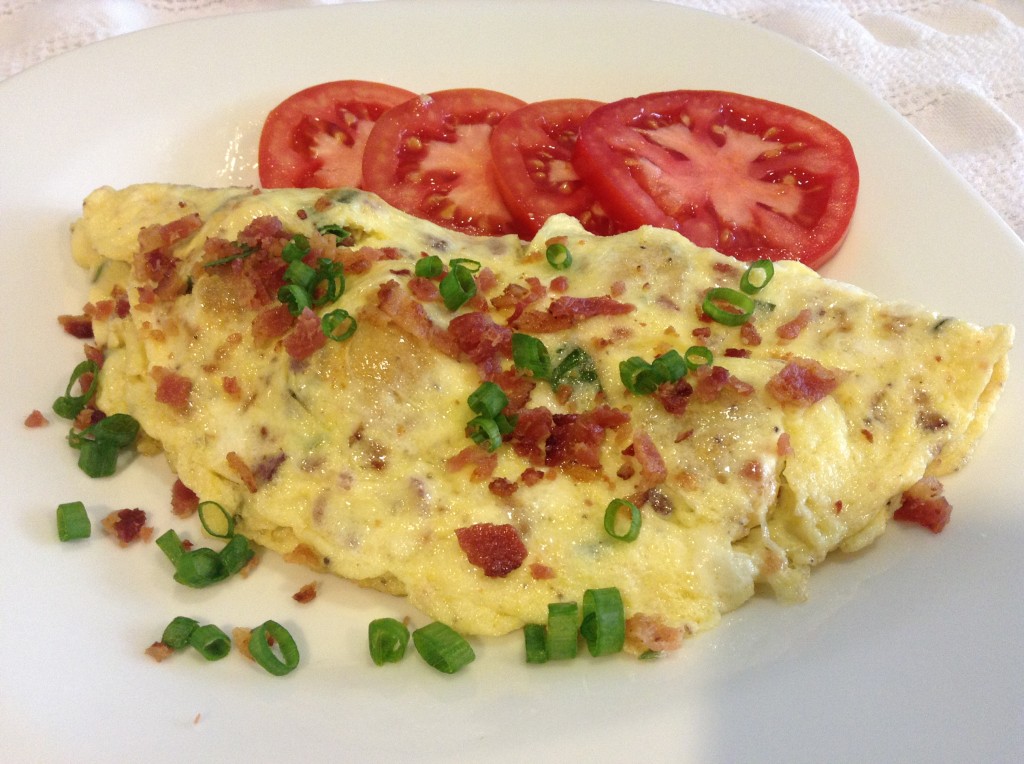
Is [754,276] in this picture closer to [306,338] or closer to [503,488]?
[503,488]

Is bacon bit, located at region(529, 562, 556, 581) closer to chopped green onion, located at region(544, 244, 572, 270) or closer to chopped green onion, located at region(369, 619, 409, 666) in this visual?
chopped green onion, located at region(369, 619, 409, 666)

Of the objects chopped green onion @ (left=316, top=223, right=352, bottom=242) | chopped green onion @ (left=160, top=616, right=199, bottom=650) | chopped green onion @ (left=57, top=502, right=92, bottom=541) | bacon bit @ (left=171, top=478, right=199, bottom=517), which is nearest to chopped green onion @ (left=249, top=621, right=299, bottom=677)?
chopped green onion @ (left=160, top=616, right=199, bottom=650)

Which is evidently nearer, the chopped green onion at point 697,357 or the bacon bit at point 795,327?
the chopped green onion at point 697,357

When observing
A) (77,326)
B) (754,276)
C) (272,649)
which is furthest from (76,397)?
(754,276)

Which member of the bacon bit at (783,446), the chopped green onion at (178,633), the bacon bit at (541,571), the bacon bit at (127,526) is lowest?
the chopped green onion at (178,633)

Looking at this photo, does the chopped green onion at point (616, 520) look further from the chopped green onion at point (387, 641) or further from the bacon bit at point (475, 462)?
the chopped green onion at point (387, 641)

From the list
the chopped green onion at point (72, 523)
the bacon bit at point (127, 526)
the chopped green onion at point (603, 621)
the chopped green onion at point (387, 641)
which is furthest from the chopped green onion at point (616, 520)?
the chopped green onion at point (72, 523)

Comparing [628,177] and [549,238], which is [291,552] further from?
[628,177]

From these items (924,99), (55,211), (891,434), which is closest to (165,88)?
(55,211)
